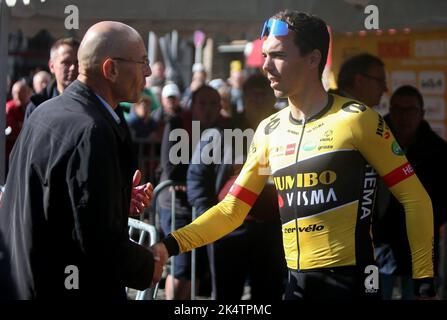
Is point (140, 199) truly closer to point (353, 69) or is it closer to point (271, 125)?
point (271, 125)

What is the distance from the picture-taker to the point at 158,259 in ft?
11.2

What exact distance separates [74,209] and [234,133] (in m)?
2.85

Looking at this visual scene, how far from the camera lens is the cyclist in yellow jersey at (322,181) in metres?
3.60

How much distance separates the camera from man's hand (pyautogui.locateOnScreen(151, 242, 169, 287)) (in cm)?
334

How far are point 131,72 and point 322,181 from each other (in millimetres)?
937

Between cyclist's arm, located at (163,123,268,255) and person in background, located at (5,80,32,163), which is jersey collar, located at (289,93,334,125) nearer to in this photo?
cyclist's arm, located at (163,123,268,255)

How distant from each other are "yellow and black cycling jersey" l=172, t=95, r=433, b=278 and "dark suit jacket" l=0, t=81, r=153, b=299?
0.67 m

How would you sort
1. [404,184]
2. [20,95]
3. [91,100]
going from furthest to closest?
[20,95]
[404,184]
[91,100]

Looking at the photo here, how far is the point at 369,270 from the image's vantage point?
3.71 m

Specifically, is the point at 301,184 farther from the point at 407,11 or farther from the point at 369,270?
the point at 407,11

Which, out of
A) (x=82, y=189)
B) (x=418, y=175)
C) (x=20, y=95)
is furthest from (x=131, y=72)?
(x=20, y=95)

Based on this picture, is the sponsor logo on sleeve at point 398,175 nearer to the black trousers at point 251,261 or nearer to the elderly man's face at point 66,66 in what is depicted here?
the black trousers at point 251,261

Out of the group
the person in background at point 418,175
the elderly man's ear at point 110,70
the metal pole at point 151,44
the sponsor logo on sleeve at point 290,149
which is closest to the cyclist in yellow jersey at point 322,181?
the sponsor logo on sleeve at point 290,149

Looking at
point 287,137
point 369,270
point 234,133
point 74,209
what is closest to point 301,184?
point 287,137
